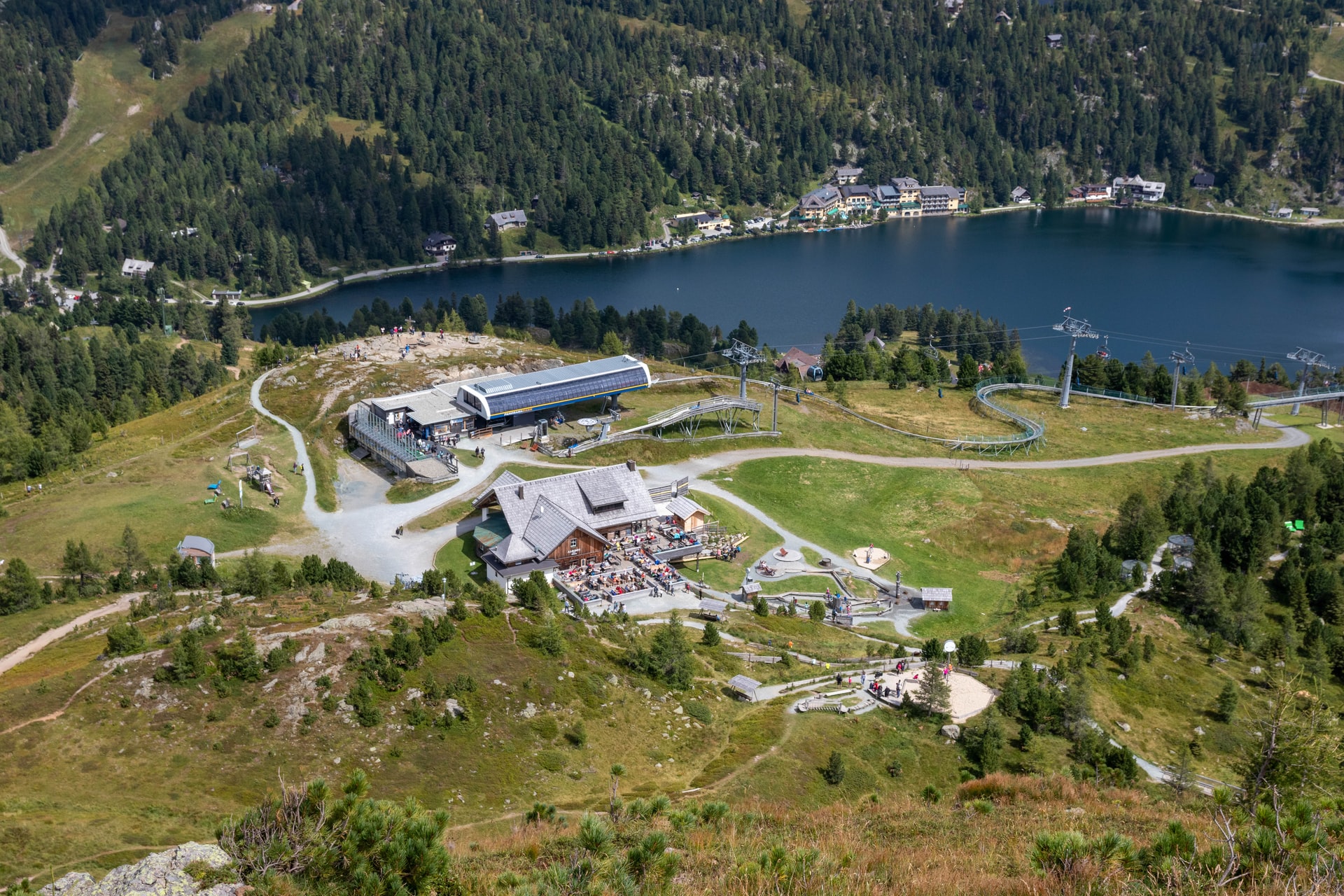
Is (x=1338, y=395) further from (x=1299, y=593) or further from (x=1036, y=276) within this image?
(x=1036, y=276)

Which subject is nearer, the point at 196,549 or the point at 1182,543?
the point at 196,549

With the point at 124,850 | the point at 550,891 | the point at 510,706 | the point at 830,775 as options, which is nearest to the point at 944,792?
the point at 830,775

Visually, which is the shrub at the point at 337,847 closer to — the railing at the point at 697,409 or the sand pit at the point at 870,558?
the sand pit at the point at 870,558

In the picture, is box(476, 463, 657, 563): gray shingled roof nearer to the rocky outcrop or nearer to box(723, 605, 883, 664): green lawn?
box(723, 605, 883, 664): green lawn

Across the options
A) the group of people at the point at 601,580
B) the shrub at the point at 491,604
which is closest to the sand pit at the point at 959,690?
the group of people at the point at 601,580

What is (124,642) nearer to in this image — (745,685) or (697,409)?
(745,685)

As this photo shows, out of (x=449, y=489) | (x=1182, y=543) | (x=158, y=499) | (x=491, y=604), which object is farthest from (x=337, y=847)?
(x=1182, y=543)

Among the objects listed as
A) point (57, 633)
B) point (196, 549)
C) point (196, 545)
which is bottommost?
point (196, 549)
